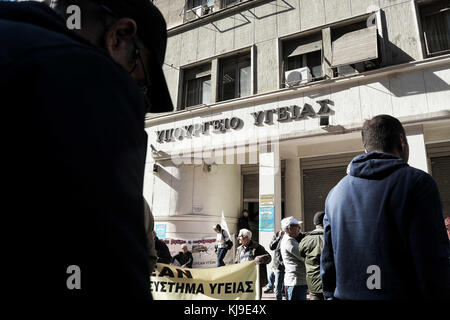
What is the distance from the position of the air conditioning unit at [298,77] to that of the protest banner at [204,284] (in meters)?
6.56

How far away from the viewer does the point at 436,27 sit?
8508 millimetres

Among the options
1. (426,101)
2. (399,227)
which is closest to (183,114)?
(426,101)

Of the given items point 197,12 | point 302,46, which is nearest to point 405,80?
point 302,46

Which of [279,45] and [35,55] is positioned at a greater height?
[279,45]

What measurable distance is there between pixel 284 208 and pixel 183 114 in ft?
16.8

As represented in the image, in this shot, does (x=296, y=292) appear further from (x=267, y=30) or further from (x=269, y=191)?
(x=267, y=30)

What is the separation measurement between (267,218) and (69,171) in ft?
30.8

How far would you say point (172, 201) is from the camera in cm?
1157

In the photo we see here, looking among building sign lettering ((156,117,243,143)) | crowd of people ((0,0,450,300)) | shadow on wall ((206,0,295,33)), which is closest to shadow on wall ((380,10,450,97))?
shadow on wall ((206,0,295,33))

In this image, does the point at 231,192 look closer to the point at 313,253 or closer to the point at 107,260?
the point at 313,253

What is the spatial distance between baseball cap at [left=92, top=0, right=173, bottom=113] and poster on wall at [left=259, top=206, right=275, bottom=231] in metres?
8.62

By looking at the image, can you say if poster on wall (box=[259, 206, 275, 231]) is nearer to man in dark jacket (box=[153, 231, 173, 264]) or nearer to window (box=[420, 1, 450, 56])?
man in dark jacket (box=[153, 231, 173, 264])

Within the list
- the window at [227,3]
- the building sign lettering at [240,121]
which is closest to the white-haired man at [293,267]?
the building sign lettering at [240,121]

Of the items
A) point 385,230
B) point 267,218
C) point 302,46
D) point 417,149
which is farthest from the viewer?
point 302,46
